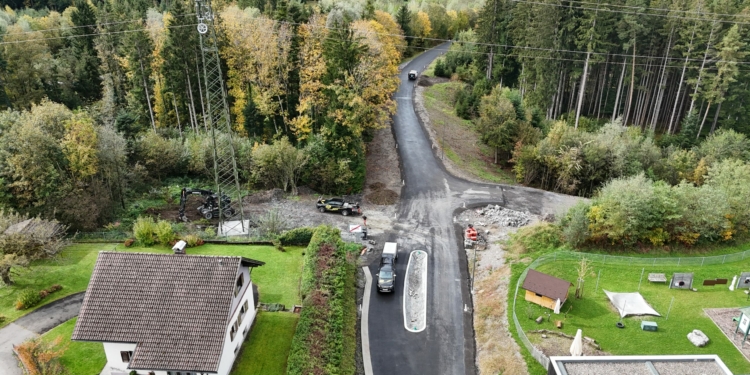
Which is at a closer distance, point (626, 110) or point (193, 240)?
point (193, 240)

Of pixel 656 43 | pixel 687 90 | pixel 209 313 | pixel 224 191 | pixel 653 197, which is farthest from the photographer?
pixel 687 90

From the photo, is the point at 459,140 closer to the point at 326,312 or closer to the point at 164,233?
the point at 164,233

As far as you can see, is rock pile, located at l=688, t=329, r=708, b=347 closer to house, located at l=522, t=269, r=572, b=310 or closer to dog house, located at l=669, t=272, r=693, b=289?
dog house, located at l=669, t=272, r=693, b=289

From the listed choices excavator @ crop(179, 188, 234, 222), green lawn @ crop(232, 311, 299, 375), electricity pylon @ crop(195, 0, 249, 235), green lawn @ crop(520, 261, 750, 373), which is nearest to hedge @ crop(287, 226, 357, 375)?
green lawn @ crop(232, 311, 299, 375)

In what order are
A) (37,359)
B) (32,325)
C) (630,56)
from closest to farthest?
(37,359), (32,325), (630,56)

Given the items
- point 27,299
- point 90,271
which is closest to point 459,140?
point 90,271

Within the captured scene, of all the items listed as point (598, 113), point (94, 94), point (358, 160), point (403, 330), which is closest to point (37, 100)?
point (94, 94)

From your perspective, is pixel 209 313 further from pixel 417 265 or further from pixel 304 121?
pixel 304 121
